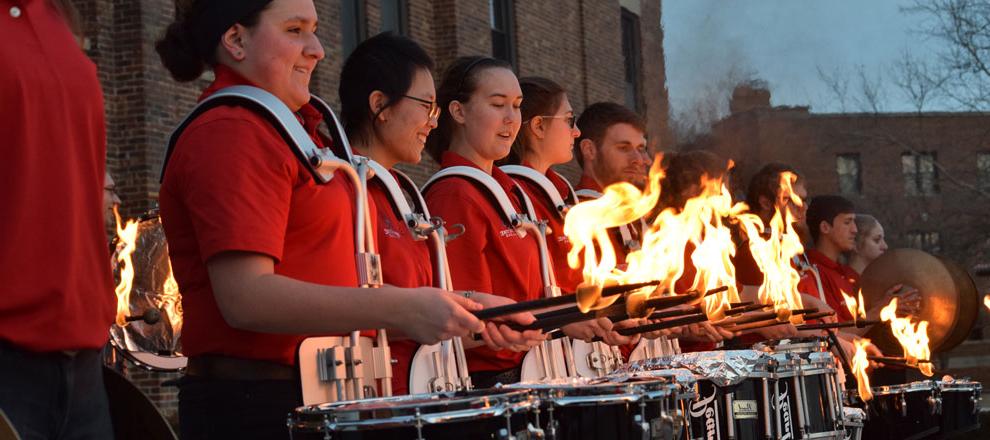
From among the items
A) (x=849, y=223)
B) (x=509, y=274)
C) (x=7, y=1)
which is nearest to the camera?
(x=7, y=1)

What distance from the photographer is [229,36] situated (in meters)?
3.71

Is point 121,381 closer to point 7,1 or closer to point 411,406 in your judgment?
point 411,406

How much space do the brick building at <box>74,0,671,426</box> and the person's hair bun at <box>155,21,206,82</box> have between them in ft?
0.73

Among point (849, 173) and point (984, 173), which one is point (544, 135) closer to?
point (984, 173)

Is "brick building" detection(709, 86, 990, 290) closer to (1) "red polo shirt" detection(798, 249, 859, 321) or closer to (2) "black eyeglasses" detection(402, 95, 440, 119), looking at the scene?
(1) "red polo shirt" detection(798, 249, 859, 321)

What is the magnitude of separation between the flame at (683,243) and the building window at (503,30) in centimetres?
968

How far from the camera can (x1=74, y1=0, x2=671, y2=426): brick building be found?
1181 centimetres

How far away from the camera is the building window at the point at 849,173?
134ft

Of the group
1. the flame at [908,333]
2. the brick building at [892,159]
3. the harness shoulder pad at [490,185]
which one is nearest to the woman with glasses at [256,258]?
the harness shoulder pad at [490,185]

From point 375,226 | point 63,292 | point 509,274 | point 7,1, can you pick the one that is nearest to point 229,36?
point 375,226

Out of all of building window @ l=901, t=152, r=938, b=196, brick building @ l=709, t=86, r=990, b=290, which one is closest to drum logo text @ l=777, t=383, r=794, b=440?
brick building @ l=709, t=86, r=990, b=290

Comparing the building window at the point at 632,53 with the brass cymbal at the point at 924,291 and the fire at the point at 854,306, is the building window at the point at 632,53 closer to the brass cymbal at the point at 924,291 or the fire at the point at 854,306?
Result: the brass cymbal at the point at 924,291

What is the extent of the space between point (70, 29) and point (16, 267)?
23.3 inches

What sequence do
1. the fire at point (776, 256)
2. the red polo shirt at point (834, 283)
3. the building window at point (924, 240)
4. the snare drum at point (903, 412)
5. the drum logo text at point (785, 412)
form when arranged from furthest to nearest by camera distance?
the building window at point (924, 240)
the red polo shirt at point (834, 283)
the snare drum at point (903, 412)
the fire at point (776, 256)
the drum logo text at point (785, 412)
